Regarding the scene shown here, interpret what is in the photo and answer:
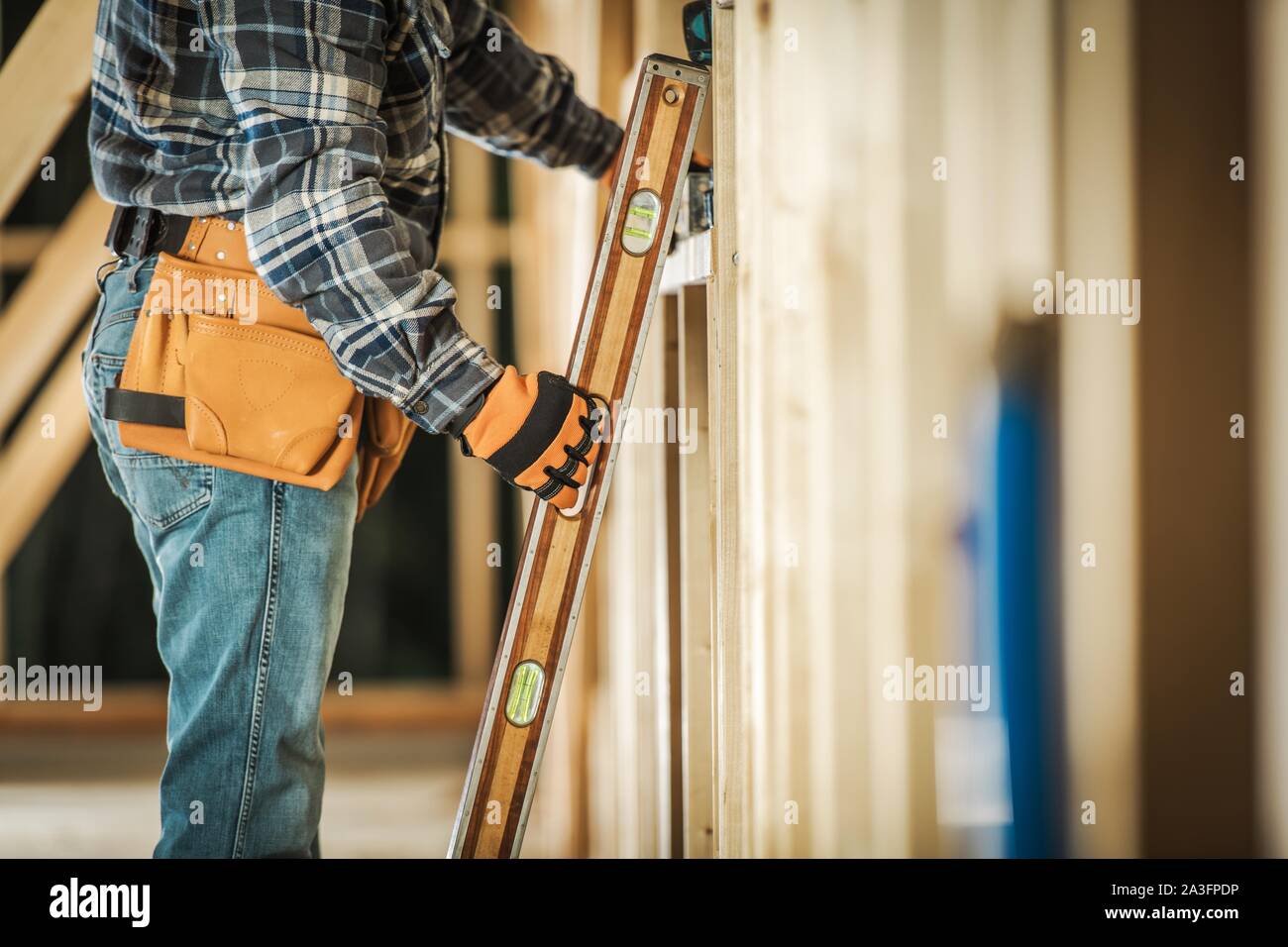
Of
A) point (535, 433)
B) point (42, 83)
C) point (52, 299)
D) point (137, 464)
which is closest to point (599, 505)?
point (535, 433)

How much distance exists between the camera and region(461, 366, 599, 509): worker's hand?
1.00 meters

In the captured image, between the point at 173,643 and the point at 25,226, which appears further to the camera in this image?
the point at 25,226

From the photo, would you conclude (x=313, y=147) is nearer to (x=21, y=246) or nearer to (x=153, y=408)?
(x=153, y=408)

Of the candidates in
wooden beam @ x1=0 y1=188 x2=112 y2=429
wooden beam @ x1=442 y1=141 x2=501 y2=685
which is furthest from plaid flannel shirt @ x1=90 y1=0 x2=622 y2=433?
wooden beam @ x1=442 y1=141 x2=501 y2=685

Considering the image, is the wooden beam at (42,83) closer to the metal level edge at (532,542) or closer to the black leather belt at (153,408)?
the black leather belt at (153,408)

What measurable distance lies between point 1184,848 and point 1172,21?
2.70ft

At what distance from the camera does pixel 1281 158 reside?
0.89m

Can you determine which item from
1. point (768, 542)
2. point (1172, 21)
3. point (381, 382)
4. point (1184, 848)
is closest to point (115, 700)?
point (381, 382)

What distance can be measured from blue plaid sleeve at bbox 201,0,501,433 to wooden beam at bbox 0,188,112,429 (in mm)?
1306

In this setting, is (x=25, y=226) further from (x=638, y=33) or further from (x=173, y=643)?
(x=173, y=643)

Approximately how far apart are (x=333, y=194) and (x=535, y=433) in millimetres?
310

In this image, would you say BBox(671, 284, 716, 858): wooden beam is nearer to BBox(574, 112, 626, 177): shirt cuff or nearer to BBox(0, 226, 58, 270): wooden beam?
BBox(574, 112, 626, 177): shirt cuff

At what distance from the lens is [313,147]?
0.92 meters

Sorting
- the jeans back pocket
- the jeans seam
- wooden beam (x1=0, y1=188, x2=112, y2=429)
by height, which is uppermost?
wooden beam (x1=0, y1=188, x2=112, y2=429)
